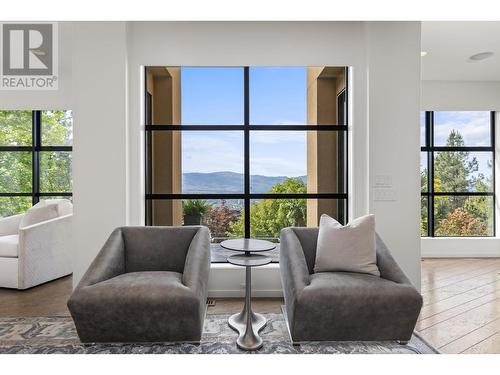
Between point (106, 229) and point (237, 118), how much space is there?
1.67 m

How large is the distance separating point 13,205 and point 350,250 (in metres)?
4.38

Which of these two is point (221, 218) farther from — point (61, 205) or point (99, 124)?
point (61, 205)

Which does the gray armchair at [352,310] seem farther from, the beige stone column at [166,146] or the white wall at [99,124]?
the white wall at [99,124]

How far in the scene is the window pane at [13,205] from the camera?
436 cm

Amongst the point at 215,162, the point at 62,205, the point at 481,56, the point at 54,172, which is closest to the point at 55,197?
the point at 54,172

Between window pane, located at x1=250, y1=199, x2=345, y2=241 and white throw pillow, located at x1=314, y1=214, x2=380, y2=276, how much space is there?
83cm

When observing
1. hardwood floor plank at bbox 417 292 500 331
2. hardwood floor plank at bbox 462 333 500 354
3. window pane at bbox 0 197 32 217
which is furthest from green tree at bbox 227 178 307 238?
window pane at bbox 0 197 32 217

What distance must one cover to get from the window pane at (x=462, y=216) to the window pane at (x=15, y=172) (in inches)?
231

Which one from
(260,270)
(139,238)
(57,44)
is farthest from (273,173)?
(57,44)

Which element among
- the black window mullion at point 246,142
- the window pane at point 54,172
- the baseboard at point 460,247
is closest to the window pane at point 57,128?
the window pane at point 54,172

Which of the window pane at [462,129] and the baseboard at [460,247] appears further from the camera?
the window pane at [462,129]

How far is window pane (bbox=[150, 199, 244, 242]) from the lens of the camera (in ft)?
11.1

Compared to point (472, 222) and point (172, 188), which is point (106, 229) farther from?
point (472, 222)

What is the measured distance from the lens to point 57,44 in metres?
3.45
